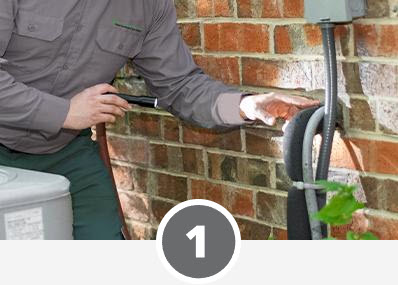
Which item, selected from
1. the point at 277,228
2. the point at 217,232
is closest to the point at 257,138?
the point at 277,228

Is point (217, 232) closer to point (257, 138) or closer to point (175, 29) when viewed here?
point (257, 138)

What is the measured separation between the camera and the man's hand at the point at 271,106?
2.23 m

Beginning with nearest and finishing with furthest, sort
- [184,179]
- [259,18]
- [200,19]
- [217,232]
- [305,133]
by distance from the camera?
1. [217,232]
2. [305,133]
3. [259,18]
4. [200,19]
5. [184,179]

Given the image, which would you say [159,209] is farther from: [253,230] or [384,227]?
[384,227]

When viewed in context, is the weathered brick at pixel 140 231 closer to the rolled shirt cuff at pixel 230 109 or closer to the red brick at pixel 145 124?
the red brick at pixel 145 124

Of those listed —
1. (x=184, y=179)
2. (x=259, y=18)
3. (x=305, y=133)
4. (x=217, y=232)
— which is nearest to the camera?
(x=217, y=232)

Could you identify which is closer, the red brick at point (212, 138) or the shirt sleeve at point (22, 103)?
the shirt sleeve at point (22, 103)

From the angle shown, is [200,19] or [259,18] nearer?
[259,18]

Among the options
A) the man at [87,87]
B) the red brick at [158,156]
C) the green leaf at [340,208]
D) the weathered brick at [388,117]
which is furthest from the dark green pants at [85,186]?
the green leaf at [340,208]

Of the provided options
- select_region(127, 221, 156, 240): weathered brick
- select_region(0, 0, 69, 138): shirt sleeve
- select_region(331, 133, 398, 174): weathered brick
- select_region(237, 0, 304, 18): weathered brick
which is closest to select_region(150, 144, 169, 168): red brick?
select_region(127, 221, 156, 240): weathered brick

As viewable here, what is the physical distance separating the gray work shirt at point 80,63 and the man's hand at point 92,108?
0.03 m

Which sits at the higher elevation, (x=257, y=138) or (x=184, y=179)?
(x=257, y=138)

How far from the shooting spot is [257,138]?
243 centimetres

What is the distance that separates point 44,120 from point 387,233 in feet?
3.06
